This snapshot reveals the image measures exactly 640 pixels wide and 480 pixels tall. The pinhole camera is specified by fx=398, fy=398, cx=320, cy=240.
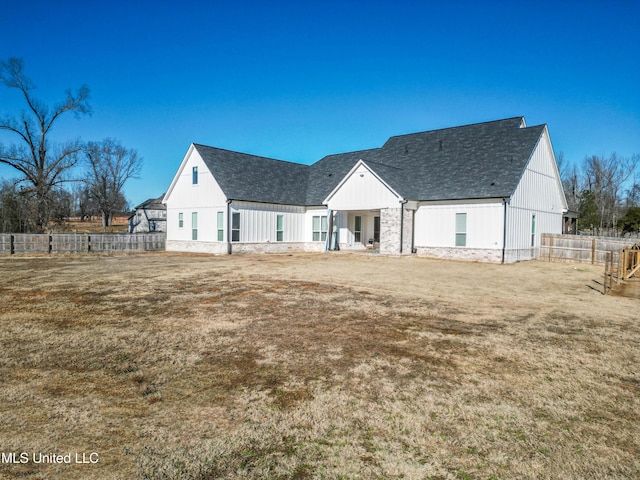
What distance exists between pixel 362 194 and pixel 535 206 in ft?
34.0

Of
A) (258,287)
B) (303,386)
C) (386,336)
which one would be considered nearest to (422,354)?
(386,336)

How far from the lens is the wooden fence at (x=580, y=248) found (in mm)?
20734

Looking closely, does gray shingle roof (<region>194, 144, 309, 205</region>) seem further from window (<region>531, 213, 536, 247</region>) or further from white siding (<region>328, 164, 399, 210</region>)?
window (<region>531, 213, 536, 247</region>)

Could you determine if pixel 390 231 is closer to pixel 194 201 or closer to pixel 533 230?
pixel 533 230

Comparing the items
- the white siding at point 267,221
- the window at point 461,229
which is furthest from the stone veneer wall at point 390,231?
the white siding at point 267,221

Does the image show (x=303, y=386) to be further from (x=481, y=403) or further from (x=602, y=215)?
(x=602, y=215)

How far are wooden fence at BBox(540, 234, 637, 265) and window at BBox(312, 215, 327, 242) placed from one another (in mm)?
13908

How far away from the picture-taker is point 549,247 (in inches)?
913

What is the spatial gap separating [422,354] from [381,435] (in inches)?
95.5

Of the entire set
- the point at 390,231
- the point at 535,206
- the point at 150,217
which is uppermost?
the point at 535,206

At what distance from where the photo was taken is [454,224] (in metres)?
22.8

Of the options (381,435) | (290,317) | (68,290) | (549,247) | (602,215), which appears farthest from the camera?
(602,215)

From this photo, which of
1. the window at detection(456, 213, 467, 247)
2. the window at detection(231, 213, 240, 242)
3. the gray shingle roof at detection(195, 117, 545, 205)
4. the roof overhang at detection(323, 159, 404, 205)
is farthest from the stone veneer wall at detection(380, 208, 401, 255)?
the window at detection(231, 213, 240, 242)

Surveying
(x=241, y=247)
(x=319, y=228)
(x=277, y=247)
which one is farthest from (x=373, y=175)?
(x=241, y=247)
